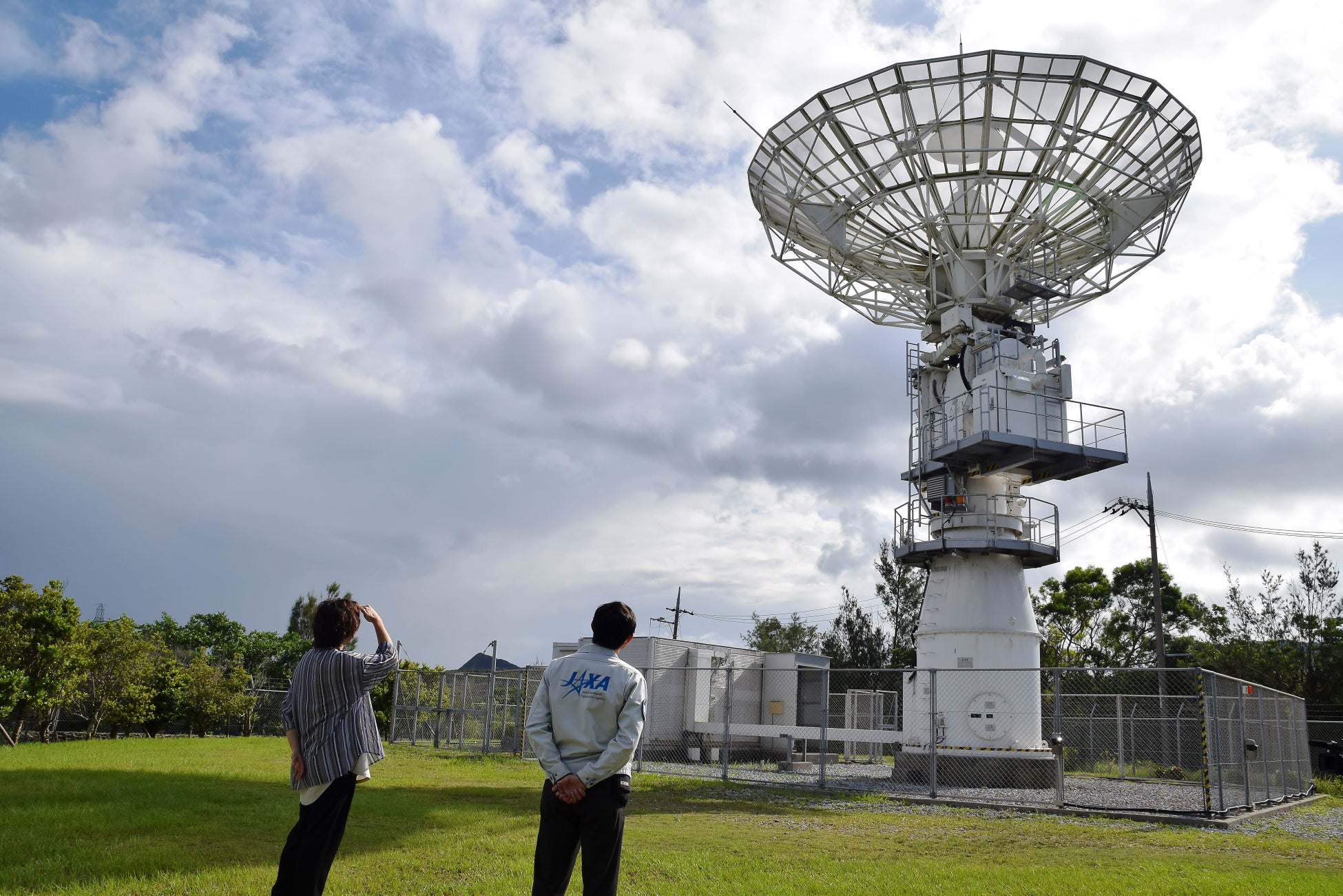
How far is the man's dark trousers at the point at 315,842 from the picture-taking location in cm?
447

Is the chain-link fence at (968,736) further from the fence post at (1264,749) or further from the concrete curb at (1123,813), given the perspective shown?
the concrete curb at (1123,813)

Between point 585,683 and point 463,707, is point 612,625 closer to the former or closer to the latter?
point 585,683

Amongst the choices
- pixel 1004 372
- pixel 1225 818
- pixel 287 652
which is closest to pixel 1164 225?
pixel 1004 372

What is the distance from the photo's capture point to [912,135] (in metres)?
18.5

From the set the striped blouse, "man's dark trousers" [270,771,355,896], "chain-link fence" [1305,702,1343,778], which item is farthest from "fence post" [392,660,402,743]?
"chain-link fence" [1305,702,1343,778]

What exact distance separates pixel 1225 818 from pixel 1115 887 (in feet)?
22.7

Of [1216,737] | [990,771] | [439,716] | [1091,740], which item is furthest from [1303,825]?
[439,716]

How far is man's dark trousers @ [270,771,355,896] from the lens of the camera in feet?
14.7

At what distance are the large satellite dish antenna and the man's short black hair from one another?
1450 centimetres

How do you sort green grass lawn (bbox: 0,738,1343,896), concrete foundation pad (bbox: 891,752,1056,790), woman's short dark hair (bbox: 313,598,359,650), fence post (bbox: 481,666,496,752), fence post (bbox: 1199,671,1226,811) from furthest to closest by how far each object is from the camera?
fence post (bbox: 481,666,496,752) < concrete foundation pad (bbox: 891,752,1056,790) < fence post (bbox: 1199,671,1226,811) < green grass lawn (bbox: 0,738,1343,896) < woman's short dark hair (bbox: 313,598,359,650)

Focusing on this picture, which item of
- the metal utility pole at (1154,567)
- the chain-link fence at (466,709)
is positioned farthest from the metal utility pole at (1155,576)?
the chain-link fence at (466,709)

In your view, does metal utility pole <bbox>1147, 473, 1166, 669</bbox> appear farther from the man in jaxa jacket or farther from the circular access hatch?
the man in jaxa jacket

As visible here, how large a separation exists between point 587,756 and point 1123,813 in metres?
12.2

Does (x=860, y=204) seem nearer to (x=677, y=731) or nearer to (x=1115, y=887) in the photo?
(x=677, y=731)
